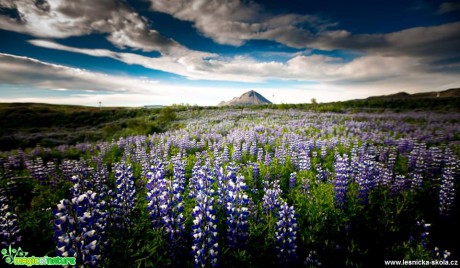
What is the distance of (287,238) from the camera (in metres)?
4.38

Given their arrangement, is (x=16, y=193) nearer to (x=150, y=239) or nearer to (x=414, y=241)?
(x=150, y=239)

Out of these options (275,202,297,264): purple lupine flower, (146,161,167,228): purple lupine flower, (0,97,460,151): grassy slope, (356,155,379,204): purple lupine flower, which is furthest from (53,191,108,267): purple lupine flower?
(0,97,460,151): grassy slope


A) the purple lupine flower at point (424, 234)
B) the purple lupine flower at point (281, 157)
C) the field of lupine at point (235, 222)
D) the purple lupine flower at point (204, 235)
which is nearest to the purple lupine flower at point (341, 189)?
the field of lupine at point (235, 222)

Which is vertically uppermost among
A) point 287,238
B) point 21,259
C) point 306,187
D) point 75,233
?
point 75,233

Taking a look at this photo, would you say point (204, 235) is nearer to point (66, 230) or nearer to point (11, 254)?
point (66, 230)

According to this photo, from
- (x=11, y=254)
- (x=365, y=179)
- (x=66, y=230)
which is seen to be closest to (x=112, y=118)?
(x=11, y=254)

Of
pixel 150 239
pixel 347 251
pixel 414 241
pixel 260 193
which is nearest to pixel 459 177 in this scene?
pixel 414 241

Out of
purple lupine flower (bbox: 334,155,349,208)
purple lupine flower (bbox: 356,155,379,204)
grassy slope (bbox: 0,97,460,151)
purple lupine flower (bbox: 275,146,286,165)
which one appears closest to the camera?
purple lupine flower (bbox: 334,155,349,208)

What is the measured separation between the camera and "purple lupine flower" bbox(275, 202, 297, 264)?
420cm

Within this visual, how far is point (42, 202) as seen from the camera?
656 cm

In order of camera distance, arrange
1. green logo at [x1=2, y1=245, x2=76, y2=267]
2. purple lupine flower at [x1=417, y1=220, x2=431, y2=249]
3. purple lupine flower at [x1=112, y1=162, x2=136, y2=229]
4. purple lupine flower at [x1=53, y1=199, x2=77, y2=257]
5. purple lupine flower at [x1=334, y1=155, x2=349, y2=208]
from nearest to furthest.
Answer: purple lupine flower at [x1=53, y1=199, x2=77, y2=257]
green logo at [x1=2, y1=245, x2=76, y2=267]
purple lupine flower at [x1=112, y1=162, x2=136, y2=229]
purple lupine flower at [x1=417, y1=220, x2=431, y2=249]
purple lupine flower at [x1=334, y1=155, x2=349, y2=208]

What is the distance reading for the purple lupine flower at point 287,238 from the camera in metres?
4.20

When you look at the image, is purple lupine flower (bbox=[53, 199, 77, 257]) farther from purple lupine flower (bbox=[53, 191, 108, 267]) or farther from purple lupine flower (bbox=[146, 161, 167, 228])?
purple lupine flower (bbox=[146, 161, 167, 228])

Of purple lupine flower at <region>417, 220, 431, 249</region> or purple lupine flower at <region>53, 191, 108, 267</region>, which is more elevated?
purple lupine flower at <region>53, 191, 108, 267</region>
